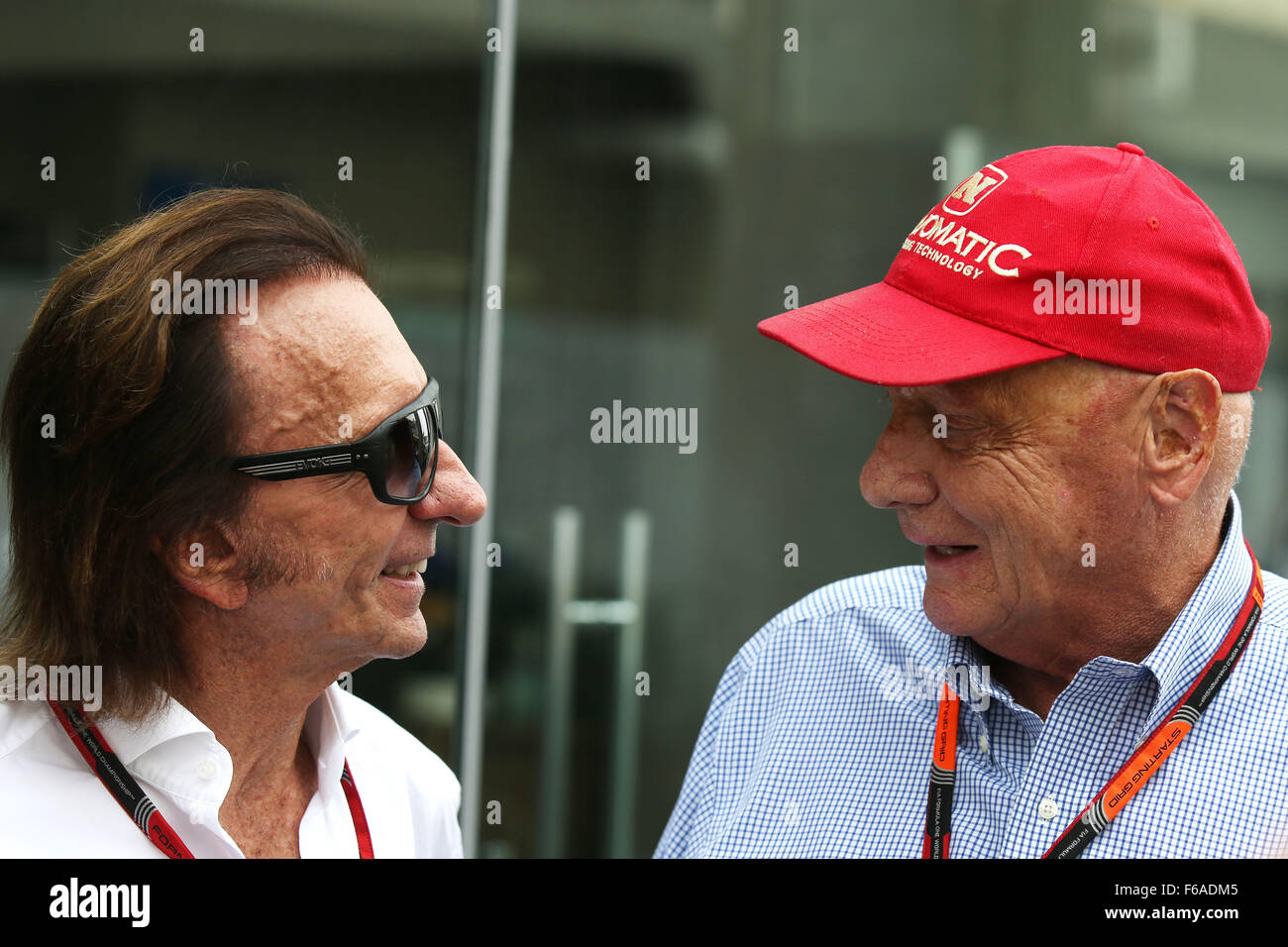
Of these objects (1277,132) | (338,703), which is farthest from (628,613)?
(1277,132)

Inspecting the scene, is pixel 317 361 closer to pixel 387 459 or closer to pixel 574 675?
pixel 387 459

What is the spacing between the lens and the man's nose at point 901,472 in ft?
6.53

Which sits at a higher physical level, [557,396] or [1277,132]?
[1277,132]

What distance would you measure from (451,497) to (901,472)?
28.1 inches

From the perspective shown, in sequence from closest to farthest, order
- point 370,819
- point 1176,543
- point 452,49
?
point 1176,543
point 370,819
point 452,49

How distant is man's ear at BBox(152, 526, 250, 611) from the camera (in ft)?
6.56

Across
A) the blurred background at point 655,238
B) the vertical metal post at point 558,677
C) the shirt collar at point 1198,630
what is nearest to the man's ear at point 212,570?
the shirt collar at point 1198,630

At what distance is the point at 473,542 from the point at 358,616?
2.09m

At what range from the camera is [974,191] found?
79.7 inches

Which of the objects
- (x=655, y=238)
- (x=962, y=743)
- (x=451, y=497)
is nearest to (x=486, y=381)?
(x=655, y=238)

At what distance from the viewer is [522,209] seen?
4301 millimetres

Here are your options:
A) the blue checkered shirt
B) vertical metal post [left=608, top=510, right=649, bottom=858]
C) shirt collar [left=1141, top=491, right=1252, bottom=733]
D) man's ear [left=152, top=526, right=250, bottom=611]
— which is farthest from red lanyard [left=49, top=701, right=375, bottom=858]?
vertical metal post [left=608, top=510, right=649, bottom=858]

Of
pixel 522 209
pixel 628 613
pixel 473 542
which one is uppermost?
pixel 522 209
